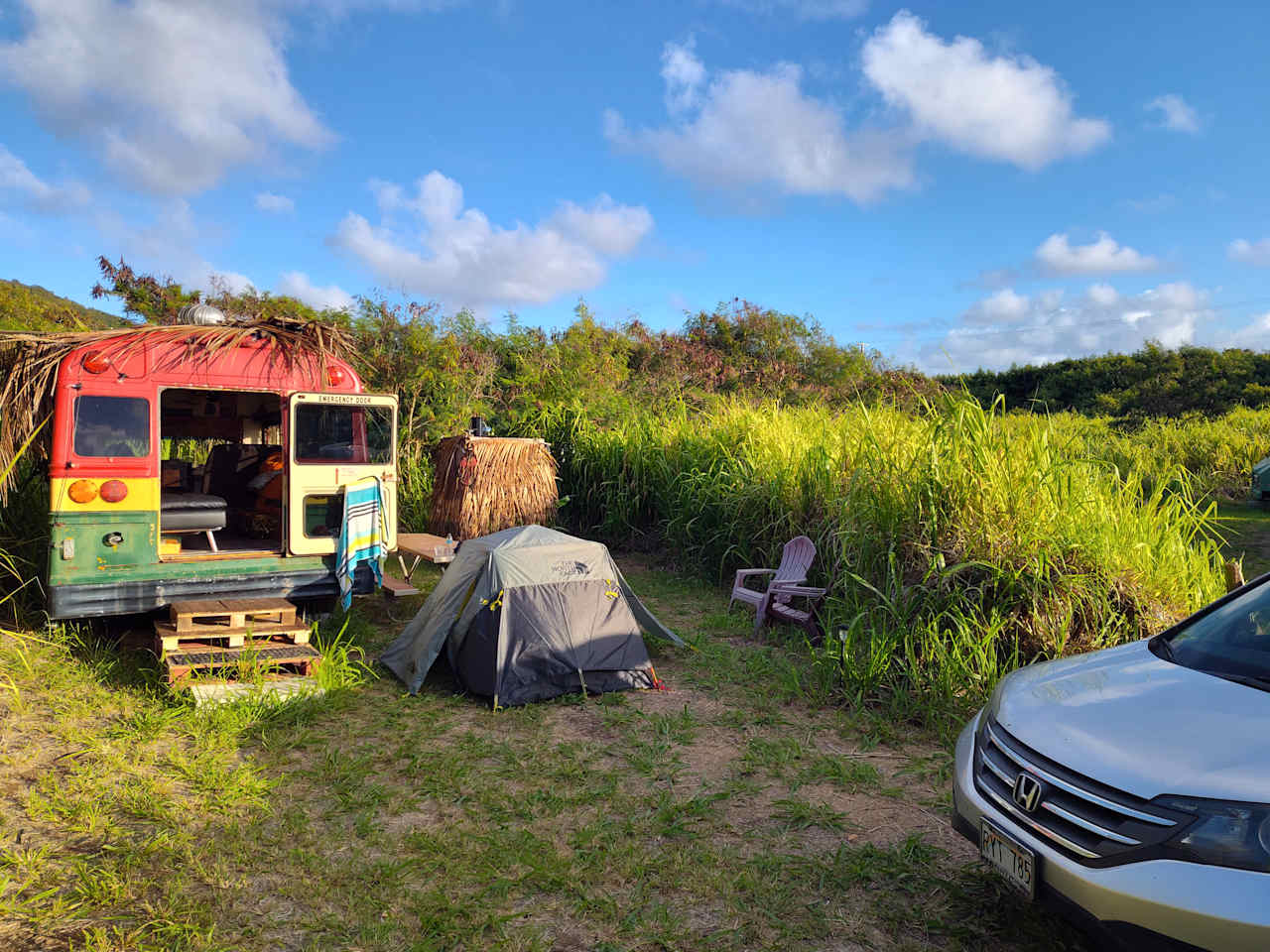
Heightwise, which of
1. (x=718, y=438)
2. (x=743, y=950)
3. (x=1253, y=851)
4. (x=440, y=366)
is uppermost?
(x=440, y=366)

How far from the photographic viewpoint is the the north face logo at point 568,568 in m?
5.37

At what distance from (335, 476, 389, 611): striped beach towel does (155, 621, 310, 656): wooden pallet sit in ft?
2.15

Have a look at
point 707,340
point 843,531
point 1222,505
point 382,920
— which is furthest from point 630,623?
point 707,340

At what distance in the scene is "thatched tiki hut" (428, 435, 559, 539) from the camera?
32.3 feet

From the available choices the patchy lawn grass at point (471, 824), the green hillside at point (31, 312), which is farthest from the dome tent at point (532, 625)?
the green hillside at point (31, 312)

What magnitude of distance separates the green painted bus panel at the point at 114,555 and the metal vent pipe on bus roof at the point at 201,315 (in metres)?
1.96

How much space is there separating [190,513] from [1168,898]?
651 cm

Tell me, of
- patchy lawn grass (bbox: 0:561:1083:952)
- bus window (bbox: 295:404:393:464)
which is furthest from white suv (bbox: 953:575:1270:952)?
bus window (bbox: 295:404:393:464)

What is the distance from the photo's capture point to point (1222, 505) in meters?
10.6

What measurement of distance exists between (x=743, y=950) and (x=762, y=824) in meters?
0.94

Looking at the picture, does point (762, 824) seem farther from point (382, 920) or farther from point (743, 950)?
point (382, 920)

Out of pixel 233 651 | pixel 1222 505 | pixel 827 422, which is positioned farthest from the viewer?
pixel 1222 505

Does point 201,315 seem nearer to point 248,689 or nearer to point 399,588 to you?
point 399,588

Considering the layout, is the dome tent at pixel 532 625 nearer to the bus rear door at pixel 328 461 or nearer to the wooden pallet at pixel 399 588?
the wooden pallet at pixel 399 588
